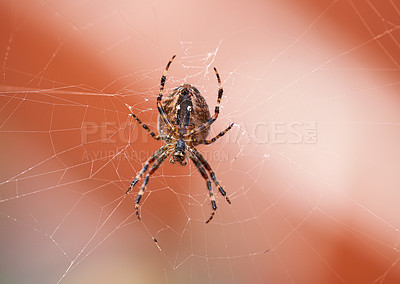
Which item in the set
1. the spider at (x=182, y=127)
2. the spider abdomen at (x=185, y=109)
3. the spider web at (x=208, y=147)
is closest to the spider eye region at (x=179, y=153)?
the spider at (x=182, y=127)

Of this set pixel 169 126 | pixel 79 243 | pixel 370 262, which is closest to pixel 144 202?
pixel 79 243

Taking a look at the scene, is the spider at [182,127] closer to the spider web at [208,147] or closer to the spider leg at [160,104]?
the spider leg at [160,104]

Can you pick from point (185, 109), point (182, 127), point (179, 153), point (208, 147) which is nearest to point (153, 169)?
point (179, 153)

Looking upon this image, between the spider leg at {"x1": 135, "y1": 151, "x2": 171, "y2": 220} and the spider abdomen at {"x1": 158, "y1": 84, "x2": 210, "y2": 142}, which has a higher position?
the spider abdomen at {"x1": 158, "y1": 84, "x2": 210, "y2": 142}

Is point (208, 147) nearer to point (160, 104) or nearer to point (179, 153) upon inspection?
point (179, 153)

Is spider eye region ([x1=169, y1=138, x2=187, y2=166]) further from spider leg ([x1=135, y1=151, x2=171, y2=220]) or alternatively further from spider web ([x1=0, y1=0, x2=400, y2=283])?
spider web ([x1=0, y1=0, x2=400, y2=283])

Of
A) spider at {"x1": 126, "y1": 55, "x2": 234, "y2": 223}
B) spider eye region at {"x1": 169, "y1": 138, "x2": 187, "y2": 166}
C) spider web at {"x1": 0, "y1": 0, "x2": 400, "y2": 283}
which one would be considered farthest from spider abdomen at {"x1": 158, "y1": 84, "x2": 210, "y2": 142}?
spider web at {"x1": 0, "y1": 0, "x2": 400, "y2": 283}

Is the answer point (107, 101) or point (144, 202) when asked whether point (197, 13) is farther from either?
point (144, 202)

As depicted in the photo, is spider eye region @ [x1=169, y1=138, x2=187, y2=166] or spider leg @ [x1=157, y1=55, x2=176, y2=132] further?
spider eye region @ [x1=169, y1=138, x2=187, y2=166]
